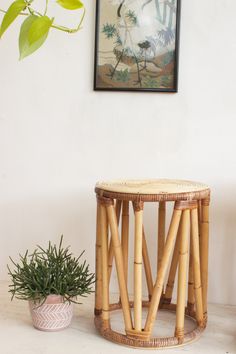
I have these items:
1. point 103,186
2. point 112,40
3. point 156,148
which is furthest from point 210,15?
point 103,186

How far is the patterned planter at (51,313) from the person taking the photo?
4.82ft

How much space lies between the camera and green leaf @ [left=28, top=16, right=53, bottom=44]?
87 centimetres

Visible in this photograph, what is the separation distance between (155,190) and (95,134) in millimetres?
579

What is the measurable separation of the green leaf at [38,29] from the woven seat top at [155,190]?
58 cm

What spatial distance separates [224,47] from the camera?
170 centimetres

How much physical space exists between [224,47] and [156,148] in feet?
1.40

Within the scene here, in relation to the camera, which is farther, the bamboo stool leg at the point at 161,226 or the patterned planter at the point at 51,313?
the bamboo stool leg at the point at 161,226

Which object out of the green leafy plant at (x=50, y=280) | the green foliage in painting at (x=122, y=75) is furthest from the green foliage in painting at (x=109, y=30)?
the green leafy plant at (x=50, y=280)

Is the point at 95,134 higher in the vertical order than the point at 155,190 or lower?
higher

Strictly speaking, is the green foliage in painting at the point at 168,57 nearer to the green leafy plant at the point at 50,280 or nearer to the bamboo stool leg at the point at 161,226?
the bamboo stool leg at the point at 161,226

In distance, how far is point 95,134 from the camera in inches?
72.7

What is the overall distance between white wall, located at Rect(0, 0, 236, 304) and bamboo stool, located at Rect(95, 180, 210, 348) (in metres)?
0.28

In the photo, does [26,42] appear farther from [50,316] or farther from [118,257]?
[50,316]

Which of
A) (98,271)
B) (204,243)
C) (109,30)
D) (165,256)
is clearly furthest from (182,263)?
(109,30)
